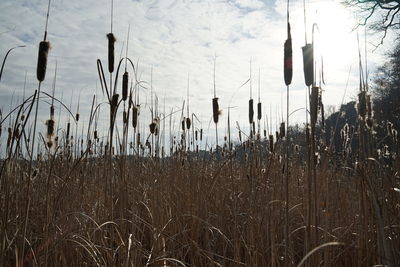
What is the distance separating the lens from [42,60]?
137cm

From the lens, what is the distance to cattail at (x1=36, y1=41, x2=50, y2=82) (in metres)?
1.35

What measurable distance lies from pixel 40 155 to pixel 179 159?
2073 mm

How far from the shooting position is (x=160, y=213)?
8.96 ft

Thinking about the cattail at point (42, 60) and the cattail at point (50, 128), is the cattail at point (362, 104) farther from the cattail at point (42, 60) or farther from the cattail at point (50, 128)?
the cattail at point (50, 128)

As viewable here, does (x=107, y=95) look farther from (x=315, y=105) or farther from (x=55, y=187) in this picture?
(x=55, y=187)

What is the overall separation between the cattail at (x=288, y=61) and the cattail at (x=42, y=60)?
0.99 m

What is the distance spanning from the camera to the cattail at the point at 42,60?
1.35m

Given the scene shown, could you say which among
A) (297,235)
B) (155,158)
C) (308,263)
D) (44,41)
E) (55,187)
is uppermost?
(44,41)

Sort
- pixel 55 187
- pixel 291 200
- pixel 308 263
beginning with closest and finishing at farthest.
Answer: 1. pixel 308 263
2. pixel 55 187
3. pixel 291 200

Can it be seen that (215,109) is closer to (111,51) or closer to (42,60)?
(111,51)

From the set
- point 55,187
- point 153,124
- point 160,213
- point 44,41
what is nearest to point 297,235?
point 160,213

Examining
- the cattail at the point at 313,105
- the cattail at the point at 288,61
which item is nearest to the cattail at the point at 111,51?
the cattail at the point at 288,61

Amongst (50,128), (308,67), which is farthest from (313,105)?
(50,128)

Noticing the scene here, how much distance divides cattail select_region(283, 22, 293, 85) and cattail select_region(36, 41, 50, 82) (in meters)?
0.99
